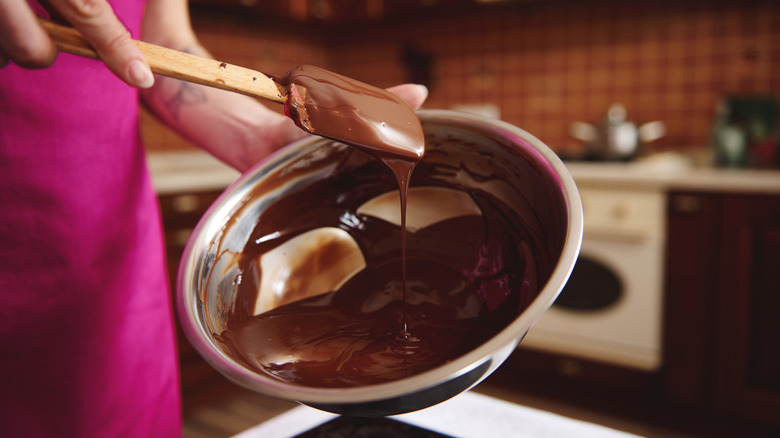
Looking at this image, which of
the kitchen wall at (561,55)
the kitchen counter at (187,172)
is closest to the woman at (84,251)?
the kitchen counter at (187,172)

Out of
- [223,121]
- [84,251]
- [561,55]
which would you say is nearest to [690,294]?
[561,55]

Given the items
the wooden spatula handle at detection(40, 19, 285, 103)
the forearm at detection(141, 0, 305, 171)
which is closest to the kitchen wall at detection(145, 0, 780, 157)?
the forearm at detection(141, 0, 305, 171)

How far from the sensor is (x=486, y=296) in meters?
0.54

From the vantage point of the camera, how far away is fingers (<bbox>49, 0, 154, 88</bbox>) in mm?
359

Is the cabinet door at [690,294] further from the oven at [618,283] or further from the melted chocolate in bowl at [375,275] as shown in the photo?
the melted chocolate in bowl at [375,275]

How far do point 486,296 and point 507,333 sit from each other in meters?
0.21

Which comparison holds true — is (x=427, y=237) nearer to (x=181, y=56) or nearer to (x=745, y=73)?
(x=181, y=56)

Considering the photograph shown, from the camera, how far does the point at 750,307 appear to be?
5.36 ft

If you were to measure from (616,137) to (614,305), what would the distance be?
23.9 inches

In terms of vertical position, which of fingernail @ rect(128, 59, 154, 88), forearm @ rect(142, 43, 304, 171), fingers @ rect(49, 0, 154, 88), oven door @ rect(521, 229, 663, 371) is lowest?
oven door @ rect(521, 229, 663, 371)

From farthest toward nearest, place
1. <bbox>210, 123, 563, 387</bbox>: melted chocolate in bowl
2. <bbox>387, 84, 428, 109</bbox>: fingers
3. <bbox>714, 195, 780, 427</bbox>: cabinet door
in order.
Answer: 1. <bbox>714, 195, 780, 427</bbox>: cabinet door
2. <bbox>387, 84, 428, 109</bbox>: fingers
3. <bbox>210, 123, 563, 387</bbox>: melted chocolate in bowl

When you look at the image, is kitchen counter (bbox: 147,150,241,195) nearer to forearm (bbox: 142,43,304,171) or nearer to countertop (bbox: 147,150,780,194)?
countertop (bbox: 147,150,780,194)

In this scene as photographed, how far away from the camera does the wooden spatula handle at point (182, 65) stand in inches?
14.9

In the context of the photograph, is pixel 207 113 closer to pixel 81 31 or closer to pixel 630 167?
pixel 81 31
